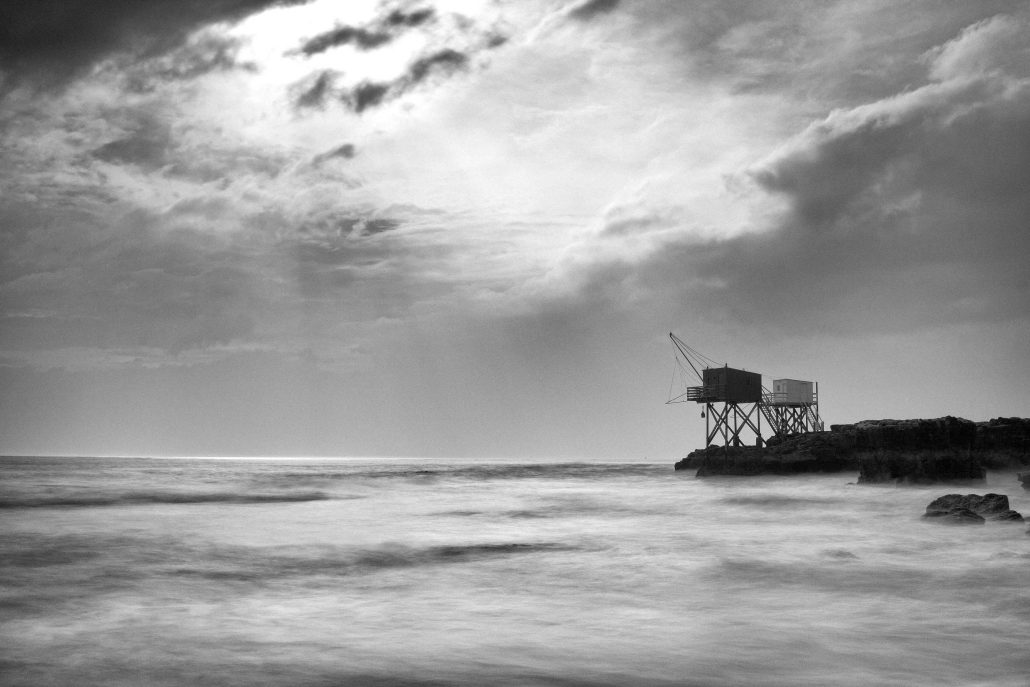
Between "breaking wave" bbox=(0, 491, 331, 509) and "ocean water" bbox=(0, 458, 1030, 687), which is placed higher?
"ocean water" bbox=(0, 458, 1030, 687)

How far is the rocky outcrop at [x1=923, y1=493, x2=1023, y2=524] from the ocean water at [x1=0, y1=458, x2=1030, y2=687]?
0.56 m

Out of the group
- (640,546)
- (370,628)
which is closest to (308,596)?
(370,628)

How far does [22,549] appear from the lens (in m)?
18.3

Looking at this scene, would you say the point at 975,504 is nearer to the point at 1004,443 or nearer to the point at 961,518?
the point at 961,518

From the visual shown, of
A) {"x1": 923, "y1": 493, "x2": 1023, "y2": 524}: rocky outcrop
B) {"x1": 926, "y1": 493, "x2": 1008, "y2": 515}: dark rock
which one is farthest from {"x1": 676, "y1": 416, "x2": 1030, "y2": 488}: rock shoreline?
{"x1": 923, "y1": 493, "x2": 1023, "y2": 524}: rocky outcrop

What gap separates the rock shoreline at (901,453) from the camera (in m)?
38.8

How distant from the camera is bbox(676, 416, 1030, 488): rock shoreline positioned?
1527 inches

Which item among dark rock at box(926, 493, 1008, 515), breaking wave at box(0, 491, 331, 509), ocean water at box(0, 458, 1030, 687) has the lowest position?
breaking wave at box(0, 491, 331, 509)

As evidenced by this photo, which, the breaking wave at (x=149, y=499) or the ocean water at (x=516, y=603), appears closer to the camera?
the ocean water at (x=516, y=603)

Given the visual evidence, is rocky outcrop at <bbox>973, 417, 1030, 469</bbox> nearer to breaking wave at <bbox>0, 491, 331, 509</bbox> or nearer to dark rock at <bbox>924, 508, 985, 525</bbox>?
dark rock at <bbox>924, 508, 985, 525</bbox>

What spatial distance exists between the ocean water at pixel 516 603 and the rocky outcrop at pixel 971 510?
21.9 inches

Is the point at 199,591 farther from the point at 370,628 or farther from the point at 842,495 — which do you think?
the point at 842,495

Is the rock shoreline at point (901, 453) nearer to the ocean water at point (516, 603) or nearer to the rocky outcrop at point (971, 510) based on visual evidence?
the rocky outcrop at point (971, 510)

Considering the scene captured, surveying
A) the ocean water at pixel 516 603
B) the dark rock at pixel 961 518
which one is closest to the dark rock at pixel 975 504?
the dark rock at pixel 961 518
